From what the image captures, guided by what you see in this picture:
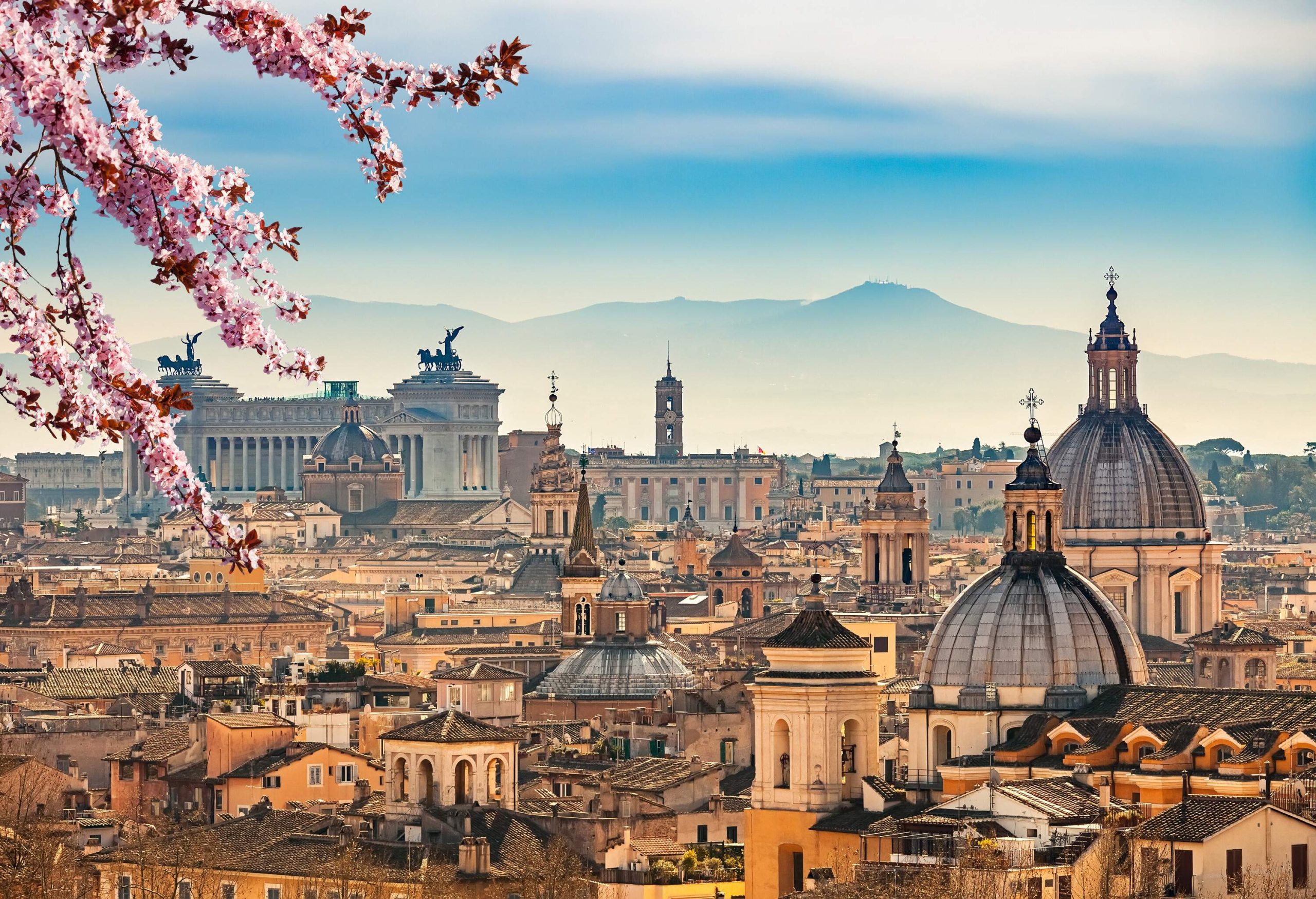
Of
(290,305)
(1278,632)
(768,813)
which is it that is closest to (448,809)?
(768,813)

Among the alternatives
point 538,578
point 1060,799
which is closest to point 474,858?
point 1060,799

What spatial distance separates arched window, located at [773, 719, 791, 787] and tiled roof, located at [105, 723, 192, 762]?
52.2 ft

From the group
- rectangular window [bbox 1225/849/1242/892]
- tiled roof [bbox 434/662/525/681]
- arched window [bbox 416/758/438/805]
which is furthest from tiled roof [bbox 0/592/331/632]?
rectangular window [bbox 1225/849/1242/892]

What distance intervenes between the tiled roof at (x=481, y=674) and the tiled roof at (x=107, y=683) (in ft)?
19.2

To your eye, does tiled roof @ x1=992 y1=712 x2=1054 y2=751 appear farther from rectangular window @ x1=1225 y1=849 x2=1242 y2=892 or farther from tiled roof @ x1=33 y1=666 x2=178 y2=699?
tiled roof @ x1=33 y1=666 x2=178 y2=699

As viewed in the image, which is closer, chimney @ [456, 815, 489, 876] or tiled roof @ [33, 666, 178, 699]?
chimney @ [456, 815, 489, 876]

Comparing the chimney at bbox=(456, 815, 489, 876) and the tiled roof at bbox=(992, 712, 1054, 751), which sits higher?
the tiled roof at bbox=(992, 712, 1054, 751)

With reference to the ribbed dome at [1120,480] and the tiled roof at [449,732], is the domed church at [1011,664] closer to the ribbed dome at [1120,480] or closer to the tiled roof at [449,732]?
the tiled roof at [449,732]

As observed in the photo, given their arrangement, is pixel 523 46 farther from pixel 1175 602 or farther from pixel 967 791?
pixel 1175 602

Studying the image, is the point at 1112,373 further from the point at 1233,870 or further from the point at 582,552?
the point at 1233,870

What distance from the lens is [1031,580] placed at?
5084 centimetres

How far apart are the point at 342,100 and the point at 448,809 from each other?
4022 cm

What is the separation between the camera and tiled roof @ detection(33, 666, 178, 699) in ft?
277

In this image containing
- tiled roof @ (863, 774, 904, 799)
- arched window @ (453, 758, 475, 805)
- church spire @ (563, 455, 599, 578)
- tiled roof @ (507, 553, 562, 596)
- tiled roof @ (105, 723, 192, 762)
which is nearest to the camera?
tiled roof @ (863, 774, 904, 799)
